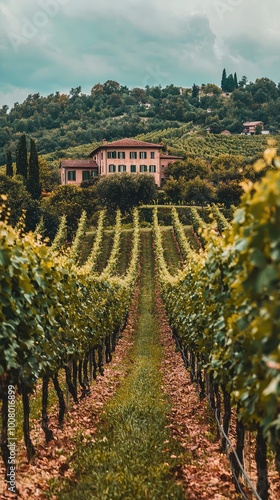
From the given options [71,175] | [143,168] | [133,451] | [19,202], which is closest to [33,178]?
[19,202]

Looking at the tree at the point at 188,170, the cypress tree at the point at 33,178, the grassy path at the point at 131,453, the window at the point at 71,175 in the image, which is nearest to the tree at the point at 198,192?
the tree at the point at 188,170

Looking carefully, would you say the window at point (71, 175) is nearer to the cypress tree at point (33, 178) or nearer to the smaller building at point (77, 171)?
the smaller building at point (77, 171)

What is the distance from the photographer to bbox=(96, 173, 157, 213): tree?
81.0 m

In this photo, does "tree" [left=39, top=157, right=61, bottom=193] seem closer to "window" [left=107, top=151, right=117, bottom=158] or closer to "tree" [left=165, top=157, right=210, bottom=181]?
"window" [left=107, top=151, right=117, bottom=158]

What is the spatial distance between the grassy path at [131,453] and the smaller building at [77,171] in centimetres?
8226

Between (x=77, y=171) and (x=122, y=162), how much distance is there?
7.94 metres

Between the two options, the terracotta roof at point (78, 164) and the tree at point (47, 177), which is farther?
the tree at point (47, 177)

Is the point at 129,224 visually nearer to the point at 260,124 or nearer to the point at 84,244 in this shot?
the point at 84,244

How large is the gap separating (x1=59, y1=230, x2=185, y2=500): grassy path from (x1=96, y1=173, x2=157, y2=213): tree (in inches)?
2489

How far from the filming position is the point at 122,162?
97375mm

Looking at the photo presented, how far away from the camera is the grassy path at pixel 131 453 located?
863cm

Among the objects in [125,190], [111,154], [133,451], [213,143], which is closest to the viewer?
[133,451]

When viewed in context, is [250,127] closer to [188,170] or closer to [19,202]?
[188,170]

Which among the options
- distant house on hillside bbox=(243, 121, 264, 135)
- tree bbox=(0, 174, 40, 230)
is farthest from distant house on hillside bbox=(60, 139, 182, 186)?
distant house on hillside bbox=(243, 121, 264, 135)
